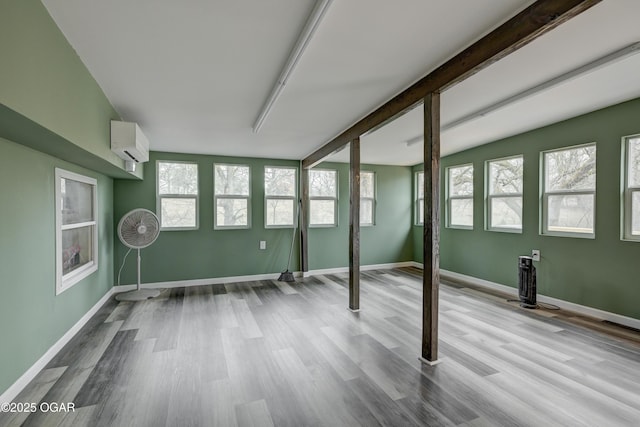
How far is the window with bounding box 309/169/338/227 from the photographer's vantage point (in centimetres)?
628

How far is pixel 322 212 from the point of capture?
20.8 ft

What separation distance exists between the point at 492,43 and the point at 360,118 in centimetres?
179

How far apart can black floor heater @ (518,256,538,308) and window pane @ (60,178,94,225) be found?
18.5 ft

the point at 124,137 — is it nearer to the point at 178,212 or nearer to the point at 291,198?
the point at 178,212

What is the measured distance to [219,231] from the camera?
5543mm

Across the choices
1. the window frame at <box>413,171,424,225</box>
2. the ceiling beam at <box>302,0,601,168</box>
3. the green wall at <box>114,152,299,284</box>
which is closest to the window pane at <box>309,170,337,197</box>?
the green wall at <box>114,152,299,284</box>

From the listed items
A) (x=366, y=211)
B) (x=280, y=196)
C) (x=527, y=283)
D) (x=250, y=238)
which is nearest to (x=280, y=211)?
(x=280, y=196)

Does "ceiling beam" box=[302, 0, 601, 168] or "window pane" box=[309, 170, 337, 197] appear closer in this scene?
"ceiling beam" box=[302, 0, 601, 168]

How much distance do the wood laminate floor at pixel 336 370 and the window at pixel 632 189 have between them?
3.70 ft

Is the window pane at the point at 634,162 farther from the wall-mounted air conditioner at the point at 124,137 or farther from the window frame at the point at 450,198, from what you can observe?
the wall-mounted air conditioner at the point at 124,137

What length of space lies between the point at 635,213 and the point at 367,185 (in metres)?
4.25

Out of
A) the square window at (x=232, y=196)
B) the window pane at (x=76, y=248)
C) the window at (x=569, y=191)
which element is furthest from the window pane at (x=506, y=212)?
the window pane at (x=76, y=248)

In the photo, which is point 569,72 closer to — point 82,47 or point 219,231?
point 82,47

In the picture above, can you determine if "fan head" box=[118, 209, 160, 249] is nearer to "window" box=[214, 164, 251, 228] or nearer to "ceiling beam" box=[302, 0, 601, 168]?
"window" box=[214, 164, 251, 228]
